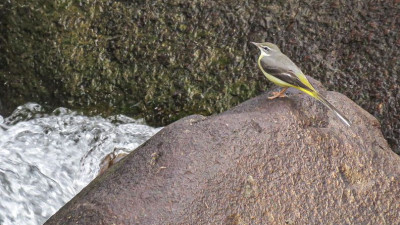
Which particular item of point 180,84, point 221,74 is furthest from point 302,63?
point 180,84

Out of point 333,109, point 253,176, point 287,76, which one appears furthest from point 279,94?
point 253,176

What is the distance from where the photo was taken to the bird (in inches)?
203

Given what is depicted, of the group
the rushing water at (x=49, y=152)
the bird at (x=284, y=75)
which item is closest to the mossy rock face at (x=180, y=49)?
the rushing water at (x=49, y=152)

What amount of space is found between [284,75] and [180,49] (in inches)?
79.2

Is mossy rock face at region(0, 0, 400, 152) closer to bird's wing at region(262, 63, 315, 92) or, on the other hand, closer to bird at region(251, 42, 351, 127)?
bird at region(251, 42, 351, 127)

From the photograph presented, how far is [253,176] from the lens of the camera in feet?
14.5

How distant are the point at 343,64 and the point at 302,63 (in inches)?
17.2

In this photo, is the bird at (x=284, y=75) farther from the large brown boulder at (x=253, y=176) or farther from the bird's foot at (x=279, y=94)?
the large brown boulder at (x=253, y=176)

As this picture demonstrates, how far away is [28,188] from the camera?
605 centimetres

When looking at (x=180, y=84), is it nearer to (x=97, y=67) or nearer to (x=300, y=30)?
(x=97, y=67)

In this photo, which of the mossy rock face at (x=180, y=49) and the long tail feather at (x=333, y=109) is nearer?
the long tail feather at (x=333, y=109)

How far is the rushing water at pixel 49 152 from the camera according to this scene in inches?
234

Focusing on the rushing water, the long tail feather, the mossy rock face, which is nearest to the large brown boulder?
the long tail feather

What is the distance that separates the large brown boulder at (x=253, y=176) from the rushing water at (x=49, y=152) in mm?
1561
